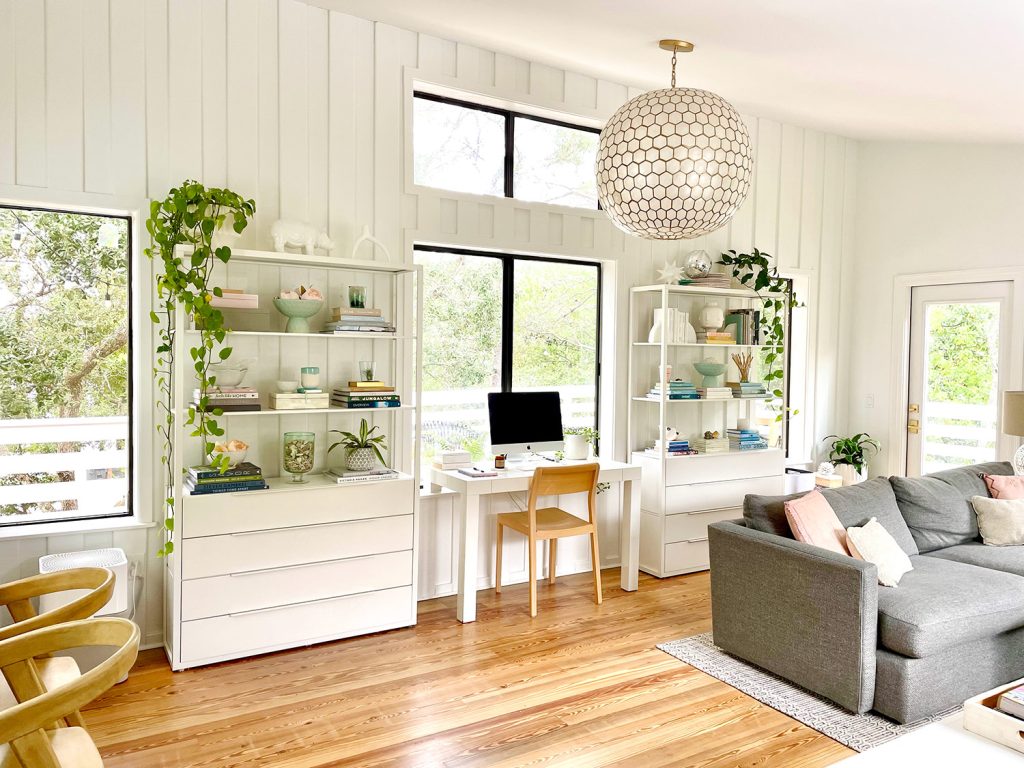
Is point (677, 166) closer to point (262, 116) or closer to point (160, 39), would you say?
point (262, 116)

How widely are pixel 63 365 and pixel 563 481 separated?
7.94ft

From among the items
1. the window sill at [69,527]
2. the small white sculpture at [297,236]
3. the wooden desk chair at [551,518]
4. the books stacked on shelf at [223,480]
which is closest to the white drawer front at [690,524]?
the wooden desk chair at [551,518]

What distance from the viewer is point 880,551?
3.26 m

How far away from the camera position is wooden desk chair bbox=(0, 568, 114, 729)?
1931 millimetres

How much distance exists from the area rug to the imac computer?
1.32m

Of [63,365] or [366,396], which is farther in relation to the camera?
[366,396]

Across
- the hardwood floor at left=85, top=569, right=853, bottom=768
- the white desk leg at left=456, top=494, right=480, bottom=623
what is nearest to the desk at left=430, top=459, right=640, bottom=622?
the white desk leg at left=456, top=494, right=480, bottom=623

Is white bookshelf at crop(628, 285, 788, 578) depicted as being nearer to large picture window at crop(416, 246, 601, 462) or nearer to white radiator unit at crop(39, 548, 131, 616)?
large picture window at crop(416, 246, 601, 462)

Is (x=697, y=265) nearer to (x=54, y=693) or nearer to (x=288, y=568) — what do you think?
(x=288, y=568)

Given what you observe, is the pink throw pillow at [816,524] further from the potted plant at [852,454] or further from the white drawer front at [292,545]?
the potted plant at [852,454]

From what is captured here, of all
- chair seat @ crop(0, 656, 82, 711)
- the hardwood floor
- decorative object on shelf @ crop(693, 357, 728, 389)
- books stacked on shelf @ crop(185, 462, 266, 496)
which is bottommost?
the hardwood floor

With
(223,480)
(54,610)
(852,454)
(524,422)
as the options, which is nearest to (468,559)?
(524,422)

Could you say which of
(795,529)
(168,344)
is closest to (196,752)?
(168,344)

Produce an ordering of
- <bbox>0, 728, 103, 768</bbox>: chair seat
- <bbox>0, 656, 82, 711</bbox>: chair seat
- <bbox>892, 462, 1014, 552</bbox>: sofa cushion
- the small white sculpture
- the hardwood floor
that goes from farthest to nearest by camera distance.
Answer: <bbox>892, 462, 1014, 552</bbox>: sofa cushion, the small white sculpture, the hardwood floor, <bbox>0, 656, 82, 711</bbox>: chair seat, <bbox>0, 728, 103, 768</bbox>: chair seat
